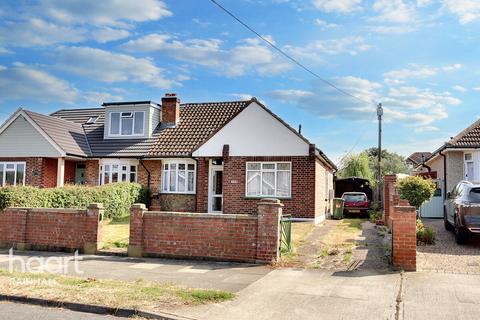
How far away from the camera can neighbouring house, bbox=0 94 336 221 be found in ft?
63.3

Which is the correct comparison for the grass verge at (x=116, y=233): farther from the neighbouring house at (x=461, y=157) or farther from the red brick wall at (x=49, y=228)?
the neighbouring house at (x=461, y=157)

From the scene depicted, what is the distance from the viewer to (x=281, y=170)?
19375mm

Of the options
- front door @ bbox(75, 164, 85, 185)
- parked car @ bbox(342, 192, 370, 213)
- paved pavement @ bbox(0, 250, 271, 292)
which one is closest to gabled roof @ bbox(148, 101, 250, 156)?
front door @ bbox(75, 164, 85, 185)

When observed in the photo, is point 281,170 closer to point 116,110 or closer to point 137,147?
point 137,147

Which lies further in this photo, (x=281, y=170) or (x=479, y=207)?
(x=281, y=170)

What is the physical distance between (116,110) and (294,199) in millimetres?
11356

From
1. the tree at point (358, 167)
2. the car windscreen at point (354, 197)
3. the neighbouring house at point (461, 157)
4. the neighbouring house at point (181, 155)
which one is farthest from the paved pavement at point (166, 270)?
the tree at point (358, 167)

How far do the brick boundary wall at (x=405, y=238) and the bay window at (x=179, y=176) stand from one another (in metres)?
13.2

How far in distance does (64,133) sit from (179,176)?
6.93 meters

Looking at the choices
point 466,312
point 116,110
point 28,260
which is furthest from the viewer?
point 116,110

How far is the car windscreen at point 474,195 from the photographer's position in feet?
40.4

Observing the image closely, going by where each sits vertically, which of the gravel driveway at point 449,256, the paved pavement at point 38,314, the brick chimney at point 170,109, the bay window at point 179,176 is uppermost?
the brick chimney at point 170,109

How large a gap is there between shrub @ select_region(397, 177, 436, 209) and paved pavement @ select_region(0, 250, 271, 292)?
23.3 feet

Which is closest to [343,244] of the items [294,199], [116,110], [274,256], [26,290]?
[274,256]
